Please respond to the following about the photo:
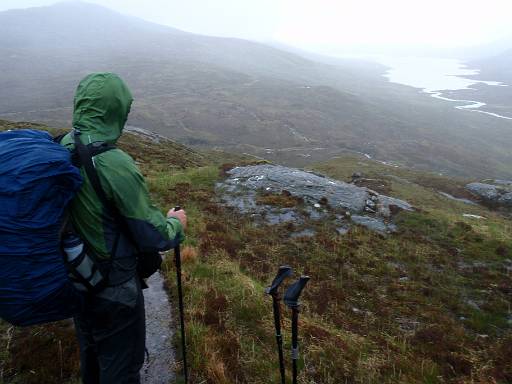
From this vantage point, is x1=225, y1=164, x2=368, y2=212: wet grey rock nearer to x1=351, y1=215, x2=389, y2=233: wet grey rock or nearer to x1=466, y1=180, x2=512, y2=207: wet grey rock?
x1=351, y1=215, x2=389, y2=233: wet grey rock

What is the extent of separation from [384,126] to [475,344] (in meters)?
158

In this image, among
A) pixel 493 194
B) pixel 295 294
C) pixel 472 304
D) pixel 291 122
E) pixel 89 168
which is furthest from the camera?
pixel 291 122

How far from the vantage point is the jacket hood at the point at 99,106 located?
3670mm

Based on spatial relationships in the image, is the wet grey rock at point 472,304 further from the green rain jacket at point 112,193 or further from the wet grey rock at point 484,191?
the wet grey rock at point 484,191

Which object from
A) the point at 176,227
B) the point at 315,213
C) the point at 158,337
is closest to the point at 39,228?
the point at 176,227

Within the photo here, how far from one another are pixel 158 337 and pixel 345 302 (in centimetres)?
608

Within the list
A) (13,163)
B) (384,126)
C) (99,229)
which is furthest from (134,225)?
(384,126)

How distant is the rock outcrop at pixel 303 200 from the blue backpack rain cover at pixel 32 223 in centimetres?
1452

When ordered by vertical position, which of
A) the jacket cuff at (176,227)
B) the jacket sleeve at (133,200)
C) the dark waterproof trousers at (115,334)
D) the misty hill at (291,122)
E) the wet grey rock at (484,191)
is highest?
the jacket sleeve at (133,200)

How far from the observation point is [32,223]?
3160 mm

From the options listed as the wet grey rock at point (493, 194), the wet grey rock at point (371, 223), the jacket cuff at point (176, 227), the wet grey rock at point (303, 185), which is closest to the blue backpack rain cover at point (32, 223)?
the jacket cuff at point (176, 227)

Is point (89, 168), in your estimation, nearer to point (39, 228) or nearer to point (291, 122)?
point (39, 228)

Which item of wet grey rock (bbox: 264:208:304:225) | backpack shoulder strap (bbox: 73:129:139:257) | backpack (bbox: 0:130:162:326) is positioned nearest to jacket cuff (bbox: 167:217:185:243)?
backpack shoulder strap (bbox: 73:129:139:257)

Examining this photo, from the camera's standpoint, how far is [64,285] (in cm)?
344
